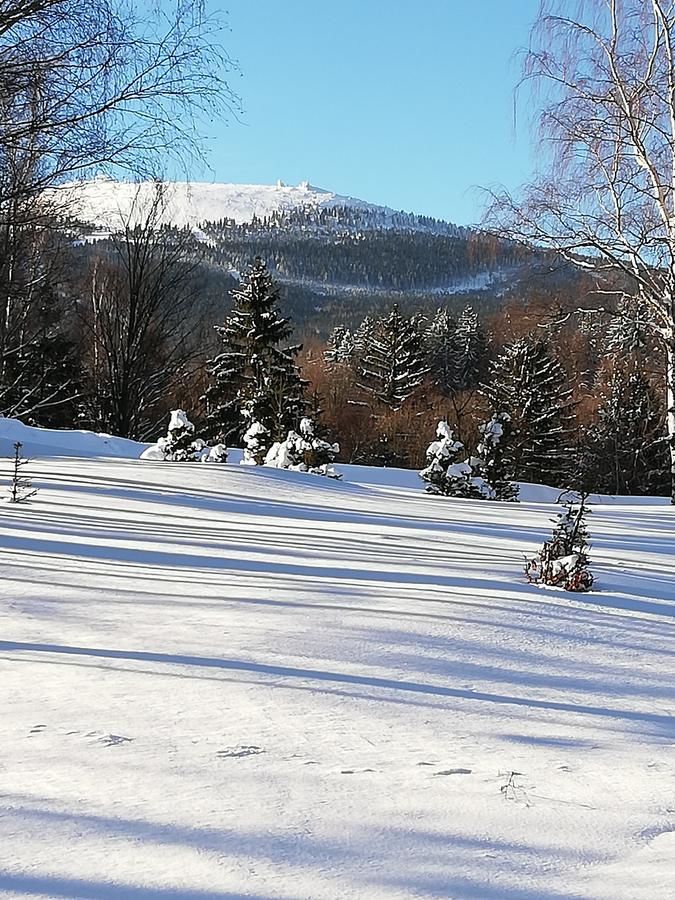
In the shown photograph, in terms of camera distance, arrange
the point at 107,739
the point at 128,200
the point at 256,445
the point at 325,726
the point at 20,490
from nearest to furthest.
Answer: the point at 107,739 < the point at 325,726 < the point at 20,490 < the point at 128,200 < the point at 256,445

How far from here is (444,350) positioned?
5450 cm

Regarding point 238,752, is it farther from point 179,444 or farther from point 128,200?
point 128,200

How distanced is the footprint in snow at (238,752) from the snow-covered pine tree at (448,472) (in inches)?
442

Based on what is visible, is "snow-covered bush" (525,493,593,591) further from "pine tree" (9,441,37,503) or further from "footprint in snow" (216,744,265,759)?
"pine tree" (9,441,37,503)

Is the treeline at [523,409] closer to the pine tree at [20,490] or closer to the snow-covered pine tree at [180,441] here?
the snow-covered pine tree at [180,441]

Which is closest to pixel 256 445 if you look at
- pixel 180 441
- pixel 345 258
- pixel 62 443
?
pixel 180 441

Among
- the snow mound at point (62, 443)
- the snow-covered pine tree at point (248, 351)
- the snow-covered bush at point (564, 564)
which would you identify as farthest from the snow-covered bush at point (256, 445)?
the snow-covered pine tree at point (248, 351)

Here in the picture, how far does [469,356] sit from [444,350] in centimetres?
206

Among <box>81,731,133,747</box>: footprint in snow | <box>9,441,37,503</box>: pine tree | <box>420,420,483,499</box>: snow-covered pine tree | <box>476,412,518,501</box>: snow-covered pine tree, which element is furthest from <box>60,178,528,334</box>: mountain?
<box>81,731,133,747</box>: footprint in snow

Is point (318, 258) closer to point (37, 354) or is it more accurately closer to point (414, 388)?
point (414, 388)

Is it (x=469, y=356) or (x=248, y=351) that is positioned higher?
(x=469, y=356)

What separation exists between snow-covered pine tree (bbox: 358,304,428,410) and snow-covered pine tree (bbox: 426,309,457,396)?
29.9ft

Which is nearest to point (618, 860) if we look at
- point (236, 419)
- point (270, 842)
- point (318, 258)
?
point (270, 842)

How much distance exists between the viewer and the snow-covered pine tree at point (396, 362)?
42.2 meters
